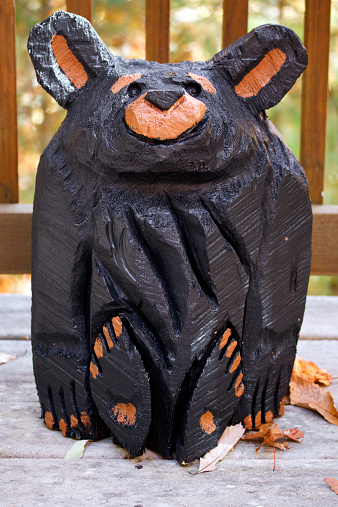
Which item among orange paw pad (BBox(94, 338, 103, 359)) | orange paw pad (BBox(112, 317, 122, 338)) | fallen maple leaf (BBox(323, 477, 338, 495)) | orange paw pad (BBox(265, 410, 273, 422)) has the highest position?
orange paw pad (BBox(112, 317, 122, 338))

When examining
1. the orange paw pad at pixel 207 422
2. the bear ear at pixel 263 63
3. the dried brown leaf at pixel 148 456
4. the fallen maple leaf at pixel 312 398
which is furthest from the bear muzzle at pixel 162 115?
the fallen maple leaf at pixel 312 398

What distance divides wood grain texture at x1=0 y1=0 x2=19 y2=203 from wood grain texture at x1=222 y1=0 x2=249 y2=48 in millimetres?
823

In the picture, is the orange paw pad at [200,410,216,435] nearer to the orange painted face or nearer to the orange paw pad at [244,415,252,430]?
the orange paw pad at [244,415,252,430]

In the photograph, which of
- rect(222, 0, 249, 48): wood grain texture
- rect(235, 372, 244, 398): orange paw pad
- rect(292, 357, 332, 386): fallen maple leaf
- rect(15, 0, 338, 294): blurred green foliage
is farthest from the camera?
rect(15, 0, 338, 294): blurred green foliage

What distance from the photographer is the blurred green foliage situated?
494 centimetres

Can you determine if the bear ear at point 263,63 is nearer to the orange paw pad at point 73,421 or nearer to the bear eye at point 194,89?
the bear eye at point 194,89

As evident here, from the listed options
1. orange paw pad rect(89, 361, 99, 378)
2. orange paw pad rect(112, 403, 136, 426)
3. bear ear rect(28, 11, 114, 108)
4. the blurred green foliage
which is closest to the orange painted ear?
bear ear rect(28, 11, 114, 108)

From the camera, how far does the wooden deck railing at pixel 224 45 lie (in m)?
2.31

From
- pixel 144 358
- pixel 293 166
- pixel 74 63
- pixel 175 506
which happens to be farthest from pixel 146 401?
pixel 74 63

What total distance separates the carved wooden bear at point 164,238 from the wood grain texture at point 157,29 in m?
0.77

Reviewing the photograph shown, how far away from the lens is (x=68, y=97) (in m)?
1.57

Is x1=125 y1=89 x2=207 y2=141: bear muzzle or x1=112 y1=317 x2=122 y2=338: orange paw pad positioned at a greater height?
x1=125 y1=89 x2=207 y2=141: bear muzzle

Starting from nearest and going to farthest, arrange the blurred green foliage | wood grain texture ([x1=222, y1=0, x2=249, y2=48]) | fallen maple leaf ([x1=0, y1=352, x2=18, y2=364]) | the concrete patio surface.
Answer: the concrete patio surface < fallen maple leaf ([x1=0, y1=352, x2=18, y2=364]) < wood grain texture ([x1=222, y1=0, x2=249, y2=48]) < the blurred green foliage

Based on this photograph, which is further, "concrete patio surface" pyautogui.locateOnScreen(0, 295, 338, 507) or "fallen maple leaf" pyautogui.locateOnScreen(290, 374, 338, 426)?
"fallen maple leaf" pyautogui.locateOnScreen(290, 374, 338, 426)
